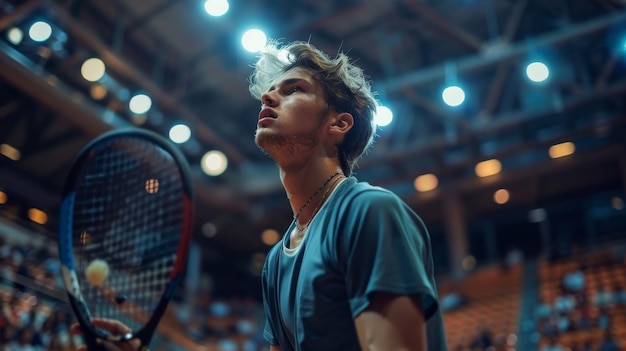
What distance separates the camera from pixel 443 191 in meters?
14.7

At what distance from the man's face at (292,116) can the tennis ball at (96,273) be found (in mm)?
1039

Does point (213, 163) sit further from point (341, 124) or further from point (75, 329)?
point (341, 124)

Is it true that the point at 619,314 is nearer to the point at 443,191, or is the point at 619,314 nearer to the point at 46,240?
the point at 443,191

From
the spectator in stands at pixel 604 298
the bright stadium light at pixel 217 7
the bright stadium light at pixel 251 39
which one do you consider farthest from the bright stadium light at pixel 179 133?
the spectator in stands at pixel 604 298

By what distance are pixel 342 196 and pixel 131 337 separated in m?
0.87

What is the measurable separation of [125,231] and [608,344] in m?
7.34

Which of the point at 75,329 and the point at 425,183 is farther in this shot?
the point at 425,183

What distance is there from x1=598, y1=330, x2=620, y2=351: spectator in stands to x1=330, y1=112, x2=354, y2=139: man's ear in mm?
7721

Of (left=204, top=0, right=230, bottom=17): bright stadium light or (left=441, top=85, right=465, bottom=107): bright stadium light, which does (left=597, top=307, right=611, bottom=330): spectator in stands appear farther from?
(left=204, top=0, right=230, bottom=17): bright stadium light

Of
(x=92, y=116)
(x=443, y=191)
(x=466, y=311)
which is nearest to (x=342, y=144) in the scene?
(x=92, y=116)

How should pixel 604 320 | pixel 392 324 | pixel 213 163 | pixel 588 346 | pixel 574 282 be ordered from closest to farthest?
pixel 392 324
pixel 588 346
pixel 604 320
pixel 574 282
pixel 213 163

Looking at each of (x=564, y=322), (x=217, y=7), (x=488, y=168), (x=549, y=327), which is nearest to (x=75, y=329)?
(x=549, y=327)

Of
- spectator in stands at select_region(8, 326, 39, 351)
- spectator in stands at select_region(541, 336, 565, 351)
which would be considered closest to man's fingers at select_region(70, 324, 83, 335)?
spectator in stands at select_region(8, 326, 39, 351)

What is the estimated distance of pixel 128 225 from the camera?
2842mm
